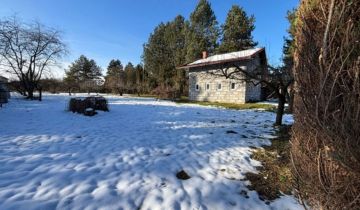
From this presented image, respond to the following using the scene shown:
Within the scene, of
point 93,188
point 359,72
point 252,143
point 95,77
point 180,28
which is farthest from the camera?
point 95,77

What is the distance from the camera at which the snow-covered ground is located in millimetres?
3207

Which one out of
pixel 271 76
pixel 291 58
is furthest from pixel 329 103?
pixel 271 76

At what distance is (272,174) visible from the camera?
4449 mm

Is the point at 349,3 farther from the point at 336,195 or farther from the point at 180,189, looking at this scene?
the point at 180,189

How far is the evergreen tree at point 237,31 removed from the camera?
115 feet

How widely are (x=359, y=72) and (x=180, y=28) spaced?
4398 cm

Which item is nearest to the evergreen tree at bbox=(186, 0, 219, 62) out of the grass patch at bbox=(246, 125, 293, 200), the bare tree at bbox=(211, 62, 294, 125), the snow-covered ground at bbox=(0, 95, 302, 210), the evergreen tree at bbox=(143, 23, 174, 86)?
the evergreen tree at bbox=(143, 23, 174, 86)

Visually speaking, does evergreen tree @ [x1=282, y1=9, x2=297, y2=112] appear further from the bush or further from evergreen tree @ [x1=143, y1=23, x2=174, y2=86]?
evergreen tree @ [x1=143, y1=23, x2=174, y2=86]

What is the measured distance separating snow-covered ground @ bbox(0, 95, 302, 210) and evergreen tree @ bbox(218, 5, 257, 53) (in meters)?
30.5

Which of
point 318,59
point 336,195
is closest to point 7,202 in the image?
point 336,195

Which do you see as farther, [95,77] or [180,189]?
[95,77]

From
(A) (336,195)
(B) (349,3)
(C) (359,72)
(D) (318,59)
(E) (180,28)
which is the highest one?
(E) (180,28)

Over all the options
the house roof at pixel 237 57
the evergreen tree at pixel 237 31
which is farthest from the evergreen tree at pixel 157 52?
the house roof at pixel 237 57

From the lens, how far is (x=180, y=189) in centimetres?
361
